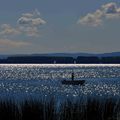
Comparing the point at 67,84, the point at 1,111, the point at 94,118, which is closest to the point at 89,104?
the point at 94,118

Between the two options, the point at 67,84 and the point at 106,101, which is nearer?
the point at 106,101

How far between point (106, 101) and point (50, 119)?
10.5ft

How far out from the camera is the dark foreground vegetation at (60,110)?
26.1m

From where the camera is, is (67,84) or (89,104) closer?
(89,104)

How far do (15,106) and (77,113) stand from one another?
123 inches

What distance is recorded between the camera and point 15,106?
26.2 meters

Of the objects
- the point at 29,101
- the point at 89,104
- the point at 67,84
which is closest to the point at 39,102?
the point at 29,101

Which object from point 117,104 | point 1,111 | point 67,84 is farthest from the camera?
point 67,84

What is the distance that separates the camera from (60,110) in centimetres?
2728

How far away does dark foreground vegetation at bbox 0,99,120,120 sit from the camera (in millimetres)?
26094

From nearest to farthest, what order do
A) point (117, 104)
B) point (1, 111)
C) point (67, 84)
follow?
point (1, 111)
point (117, 104)
point (67, 84)

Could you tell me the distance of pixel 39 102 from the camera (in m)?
26.8

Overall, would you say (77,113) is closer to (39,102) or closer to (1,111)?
(39,102)

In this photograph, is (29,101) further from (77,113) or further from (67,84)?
(67,84)
